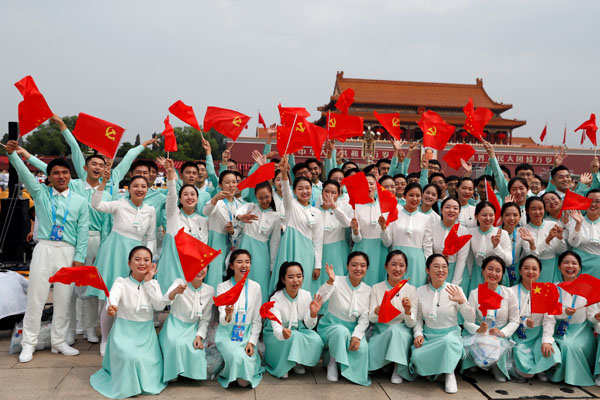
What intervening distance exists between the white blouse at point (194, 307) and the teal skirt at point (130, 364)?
10.1 inches

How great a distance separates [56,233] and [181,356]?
1.73 metres

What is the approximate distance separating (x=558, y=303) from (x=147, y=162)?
4.51 metres

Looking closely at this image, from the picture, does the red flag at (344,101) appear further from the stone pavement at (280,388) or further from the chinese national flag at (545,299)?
the stone pavement at (280,388)

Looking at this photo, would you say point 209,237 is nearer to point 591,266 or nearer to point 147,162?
point 147,162

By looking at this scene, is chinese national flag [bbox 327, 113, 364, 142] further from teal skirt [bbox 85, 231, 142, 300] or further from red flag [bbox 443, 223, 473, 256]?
teal skirt [bbox 85, 231, 142, 300]

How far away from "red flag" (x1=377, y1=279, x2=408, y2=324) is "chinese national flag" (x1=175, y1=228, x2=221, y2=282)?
4.86 feet

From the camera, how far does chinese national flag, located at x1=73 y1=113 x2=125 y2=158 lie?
4.57 metres

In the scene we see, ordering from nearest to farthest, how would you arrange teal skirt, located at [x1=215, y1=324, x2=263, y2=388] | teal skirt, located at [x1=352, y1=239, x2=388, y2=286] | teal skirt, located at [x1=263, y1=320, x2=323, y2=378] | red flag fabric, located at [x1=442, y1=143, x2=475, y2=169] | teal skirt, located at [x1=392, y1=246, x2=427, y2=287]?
teal skirt, located at [x1=215, y1=324, x2=263, y2=388]
teal skirt, located at [x1=263, y1=320, x2=323, y2=378]
teal skirt, located at [x1=392, y1=246, x2=427, y2=287]
teal skirt, located at [x1=352, y1=239, x2=388, y2=286]
red flag fabric, located at [x1=442, y1=143, x2=475, y2=169]

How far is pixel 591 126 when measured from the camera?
6137 mm

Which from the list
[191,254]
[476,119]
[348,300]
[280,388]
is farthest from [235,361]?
[476,119]

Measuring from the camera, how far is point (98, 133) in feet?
15.2

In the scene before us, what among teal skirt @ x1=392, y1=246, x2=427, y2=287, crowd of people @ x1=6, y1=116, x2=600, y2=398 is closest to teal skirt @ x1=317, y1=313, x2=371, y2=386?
crowd of people @ x1=6, y1=116, x2=600, y2=398

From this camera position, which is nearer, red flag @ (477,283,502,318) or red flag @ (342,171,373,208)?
red flag @ (477,283,502,318)

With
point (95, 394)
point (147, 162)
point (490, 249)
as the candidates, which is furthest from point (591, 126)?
point (95, 394)
